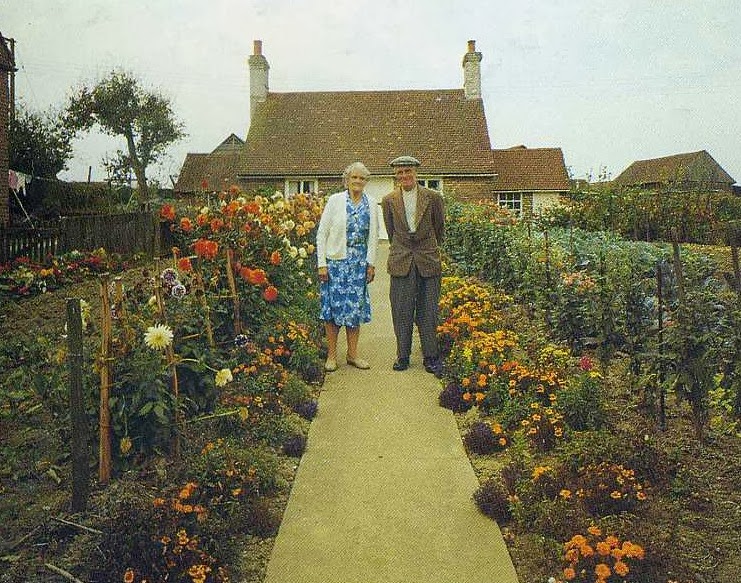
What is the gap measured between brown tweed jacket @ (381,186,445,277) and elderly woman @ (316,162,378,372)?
0.59ft

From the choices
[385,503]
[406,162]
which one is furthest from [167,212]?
[385,503]

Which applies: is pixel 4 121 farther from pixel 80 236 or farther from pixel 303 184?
pixel 303 184

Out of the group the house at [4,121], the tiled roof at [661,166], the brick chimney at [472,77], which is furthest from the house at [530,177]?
the house at [4,121]

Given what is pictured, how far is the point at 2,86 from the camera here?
17.1m

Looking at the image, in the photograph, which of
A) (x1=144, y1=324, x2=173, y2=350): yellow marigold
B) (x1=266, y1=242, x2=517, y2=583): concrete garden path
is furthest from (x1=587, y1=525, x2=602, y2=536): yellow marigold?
(x1=144, y1=324, x2=173, y2=350): yellow marigold

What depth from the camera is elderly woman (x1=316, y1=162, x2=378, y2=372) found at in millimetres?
6738

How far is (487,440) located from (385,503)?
107cm

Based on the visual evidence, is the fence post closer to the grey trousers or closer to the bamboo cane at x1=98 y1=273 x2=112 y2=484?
Answer: the bamboo cane at x1=98 y1=273 x2=112 y2=484

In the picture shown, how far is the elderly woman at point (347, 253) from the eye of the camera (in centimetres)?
674

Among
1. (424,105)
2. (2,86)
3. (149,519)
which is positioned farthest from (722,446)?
(424,105)

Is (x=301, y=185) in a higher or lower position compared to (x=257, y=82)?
lower

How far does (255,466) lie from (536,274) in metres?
4.75

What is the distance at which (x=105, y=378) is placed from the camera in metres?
3.97

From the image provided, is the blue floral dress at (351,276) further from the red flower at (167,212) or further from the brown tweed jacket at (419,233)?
the red flower at (167,212)
